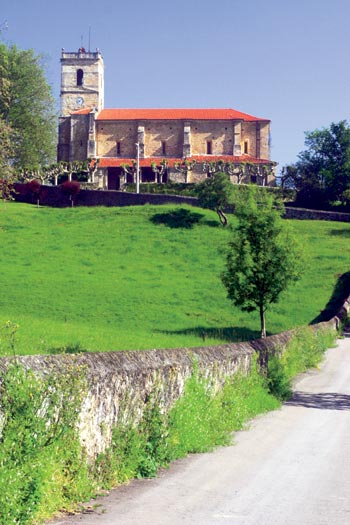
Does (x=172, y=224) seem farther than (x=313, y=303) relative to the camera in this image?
Yes

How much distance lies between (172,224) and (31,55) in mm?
A: 42841

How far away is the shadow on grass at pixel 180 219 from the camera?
70062mm

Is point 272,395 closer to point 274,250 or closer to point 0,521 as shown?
point 0,521

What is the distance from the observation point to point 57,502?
7.07m

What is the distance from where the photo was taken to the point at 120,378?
8.61m

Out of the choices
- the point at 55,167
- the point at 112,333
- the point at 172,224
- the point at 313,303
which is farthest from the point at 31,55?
the point at 112,333

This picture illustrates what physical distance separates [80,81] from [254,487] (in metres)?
119

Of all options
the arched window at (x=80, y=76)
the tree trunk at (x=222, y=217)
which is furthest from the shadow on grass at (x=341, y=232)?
the arched window at (x=80, y=76)

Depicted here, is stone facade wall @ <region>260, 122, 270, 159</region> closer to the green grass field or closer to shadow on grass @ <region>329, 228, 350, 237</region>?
the green grass field

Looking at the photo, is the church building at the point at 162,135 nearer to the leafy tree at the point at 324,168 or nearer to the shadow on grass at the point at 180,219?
the leafy tree at the point at 324,168

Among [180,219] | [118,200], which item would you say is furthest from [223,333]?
[118,200]

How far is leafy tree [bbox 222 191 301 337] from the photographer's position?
129 feet

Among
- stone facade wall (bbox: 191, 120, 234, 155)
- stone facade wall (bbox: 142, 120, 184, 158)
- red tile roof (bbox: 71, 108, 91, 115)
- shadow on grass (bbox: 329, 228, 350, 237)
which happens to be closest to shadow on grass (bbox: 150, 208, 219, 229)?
shadow on grass (bbox: 329, 228, 350, 237)

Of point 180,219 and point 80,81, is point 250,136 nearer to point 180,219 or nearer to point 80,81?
point 80,81
